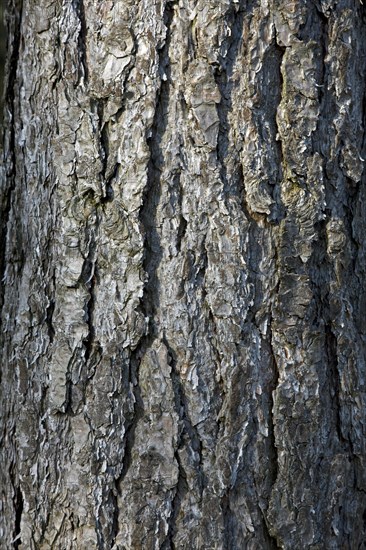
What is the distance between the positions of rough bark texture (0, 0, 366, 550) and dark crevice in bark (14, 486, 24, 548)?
0.22ft

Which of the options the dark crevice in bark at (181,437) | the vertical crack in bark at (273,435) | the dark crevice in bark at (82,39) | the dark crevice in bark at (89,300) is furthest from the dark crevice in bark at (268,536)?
the dark crevice in bark at (82,39)

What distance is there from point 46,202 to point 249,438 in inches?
25.2

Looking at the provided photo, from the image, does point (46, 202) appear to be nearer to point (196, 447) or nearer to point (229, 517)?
point (196, 447)

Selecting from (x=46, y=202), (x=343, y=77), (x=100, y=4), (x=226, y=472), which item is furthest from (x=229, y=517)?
(x=100, y=4)

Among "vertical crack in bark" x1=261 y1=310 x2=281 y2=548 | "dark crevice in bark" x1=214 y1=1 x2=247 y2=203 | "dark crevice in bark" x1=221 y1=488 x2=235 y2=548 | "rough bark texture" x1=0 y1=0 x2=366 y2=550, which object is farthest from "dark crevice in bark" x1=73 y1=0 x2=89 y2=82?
"dark crevice in bark" x1=221 y1=488 x2=235 y2=548

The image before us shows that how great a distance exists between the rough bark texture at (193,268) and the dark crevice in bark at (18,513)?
68mm

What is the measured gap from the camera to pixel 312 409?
1.48m

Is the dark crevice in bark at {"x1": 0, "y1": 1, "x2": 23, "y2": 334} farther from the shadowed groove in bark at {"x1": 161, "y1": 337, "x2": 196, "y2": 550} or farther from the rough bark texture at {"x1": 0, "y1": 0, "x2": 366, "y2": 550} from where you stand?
the shadowed groove in bark at {"x1": 161, "y1": 337, "x2": 196, "y2": 550}

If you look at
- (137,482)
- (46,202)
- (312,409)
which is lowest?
(137,482)

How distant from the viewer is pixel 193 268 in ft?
4.68

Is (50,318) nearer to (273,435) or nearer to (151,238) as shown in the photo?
(151,238)

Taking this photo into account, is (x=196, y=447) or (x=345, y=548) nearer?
(x=196, y=447)

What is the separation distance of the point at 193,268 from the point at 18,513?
0.66m

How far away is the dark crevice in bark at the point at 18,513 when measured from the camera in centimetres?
155
